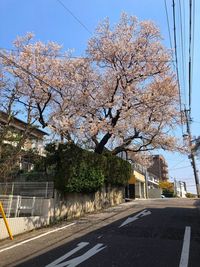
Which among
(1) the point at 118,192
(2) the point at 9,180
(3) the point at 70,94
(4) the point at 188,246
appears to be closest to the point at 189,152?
(1) the point at 118,192

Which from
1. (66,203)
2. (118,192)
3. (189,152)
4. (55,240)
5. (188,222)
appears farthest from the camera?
(118,192)

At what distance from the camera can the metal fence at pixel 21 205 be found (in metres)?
13.5

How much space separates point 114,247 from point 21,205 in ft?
19.9

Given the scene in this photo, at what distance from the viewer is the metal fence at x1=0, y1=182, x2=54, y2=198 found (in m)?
16.2

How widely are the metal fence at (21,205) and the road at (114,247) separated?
1.57 meters

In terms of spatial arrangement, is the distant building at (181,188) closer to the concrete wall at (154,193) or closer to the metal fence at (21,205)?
the concrete wall at (154,193)

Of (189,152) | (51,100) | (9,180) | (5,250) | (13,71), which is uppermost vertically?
(13,71)

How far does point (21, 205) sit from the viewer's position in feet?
46.6

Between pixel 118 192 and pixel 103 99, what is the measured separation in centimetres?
898

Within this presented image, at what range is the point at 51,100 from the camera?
21406 mm

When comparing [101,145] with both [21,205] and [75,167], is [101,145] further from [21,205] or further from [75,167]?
[21,205]

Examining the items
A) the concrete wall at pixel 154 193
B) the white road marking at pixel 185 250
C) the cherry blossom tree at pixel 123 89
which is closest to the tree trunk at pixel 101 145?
the cherry blossom tree at pixel 123 89

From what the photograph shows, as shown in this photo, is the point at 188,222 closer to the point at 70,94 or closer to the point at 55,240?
the point at 55,240

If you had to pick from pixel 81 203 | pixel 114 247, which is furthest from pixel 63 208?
pixel 114 247
